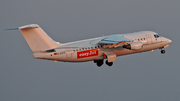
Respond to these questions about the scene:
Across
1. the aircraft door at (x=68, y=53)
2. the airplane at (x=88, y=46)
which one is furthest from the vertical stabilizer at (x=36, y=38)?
the aircraft door at (x=68, y=53)

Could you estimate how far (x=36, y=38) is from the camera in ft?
114

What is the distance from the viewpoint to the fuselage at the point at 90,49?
35562 millimetres

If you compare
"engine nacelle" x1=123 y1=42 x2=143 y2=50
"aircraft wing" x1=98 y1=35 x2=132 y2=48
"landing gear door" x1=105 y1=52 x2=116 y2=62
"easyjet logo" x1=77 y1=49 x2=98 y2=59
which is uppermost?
"aircraft wing" x1=98 y1=35 x2=132 y2=48

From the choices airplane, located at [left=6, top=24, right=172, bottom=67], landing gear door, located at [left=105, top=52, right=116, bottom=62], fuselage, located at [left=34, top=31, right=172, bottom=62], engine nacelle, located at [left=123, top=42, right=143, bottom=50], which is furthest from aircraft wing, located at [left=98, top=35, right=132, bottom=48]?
landing gear door, located at [left=105, top=52, right=116, bottom=62]

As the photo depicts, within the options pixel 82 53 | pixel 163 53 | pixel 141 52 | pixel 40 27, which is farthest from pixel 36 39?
pixel 163 53

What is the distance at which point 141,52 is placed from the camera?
130ft

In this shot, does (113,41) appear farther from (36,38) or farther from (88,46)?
(36,38)

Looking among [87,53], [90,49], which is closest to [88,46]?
[90,49]

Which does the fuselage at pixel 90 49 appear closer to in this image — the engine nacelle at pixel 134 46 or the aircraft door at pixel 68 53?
the aircraft door at pixel 68 53

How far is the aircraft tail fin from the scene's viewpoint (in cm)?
3412

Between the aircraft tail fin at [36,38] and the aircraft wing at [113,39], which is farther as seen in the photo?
the aircraft wing at [113,39]

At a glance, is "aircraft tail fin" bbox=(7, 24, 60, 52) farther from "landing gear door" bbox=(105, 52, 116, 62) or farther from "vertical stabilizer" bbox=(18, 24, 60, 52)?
"landing gear door" bbox=(105, 52, 116, 62)

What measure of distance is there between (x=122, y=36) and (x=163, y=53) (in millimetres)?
5431

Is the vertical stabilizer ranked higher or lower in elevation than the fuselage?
higher
